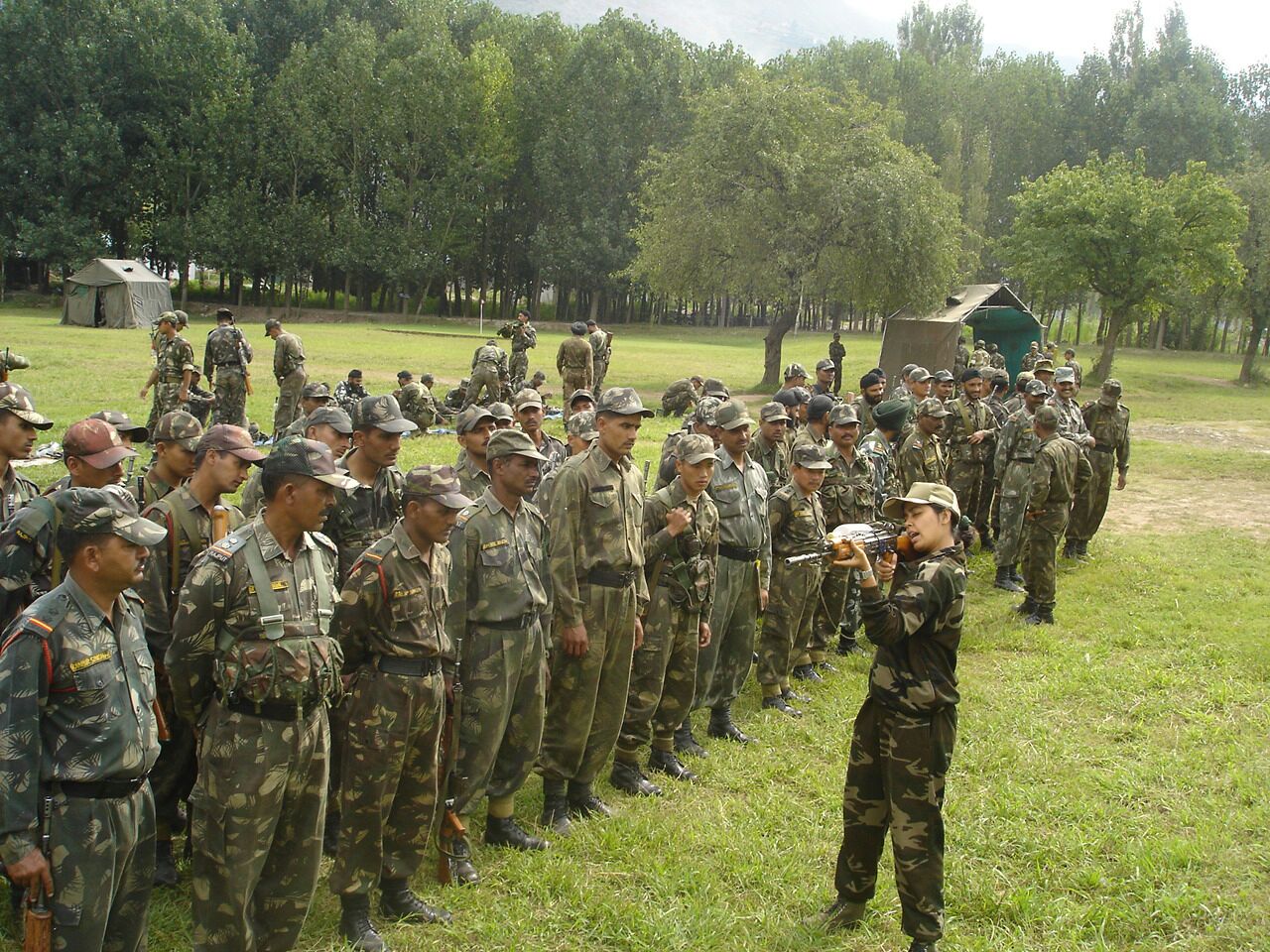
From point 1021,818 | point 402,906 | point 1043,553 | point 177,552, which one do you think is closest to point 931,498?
point 1021,818

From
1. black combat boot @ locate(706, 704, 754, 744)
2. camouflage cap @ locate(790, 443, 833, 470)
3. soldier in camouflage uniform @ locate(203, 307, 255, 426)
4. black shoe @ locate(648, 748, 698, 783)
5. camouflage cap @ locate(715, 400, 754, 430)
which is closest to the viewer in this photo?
black shoe @ locate(648, 748, 698, 783)

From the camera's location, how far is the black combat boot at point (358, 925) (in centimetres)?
433

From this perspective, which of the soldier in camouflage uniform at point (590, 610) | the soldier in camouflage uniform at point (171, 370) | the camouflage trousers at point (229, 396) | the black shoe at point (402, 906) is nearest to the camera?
the black shoe at point (402, 906)

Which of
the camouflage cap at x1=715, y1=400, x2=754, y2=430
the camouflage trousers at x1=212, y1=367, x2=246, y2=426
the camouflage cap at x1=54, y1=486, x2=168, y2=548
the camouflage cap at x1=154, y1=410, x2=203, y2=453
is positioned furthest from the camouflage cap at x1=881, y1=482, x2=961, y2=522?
the camouflage trousers at x1=212, y1=367, x2=246, y2=426

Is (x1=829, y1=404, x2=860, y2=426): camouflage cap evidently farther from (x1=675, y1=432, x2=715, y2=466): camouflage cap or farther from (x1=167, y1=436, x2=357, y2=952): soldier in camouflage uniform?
(x1=167, y1=436, x2=357, y2=952): soldier in camouflage uniform

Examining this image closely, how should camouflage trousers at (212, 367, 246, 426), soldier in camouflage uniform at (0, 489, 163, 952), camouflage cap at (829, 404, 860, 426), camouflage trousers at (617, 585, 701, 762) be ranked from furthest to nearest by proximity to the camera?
camouflage trousers at (212, 367, 246, 426) → camouflage cap at (829, 404, 860, 426) → camouflage trousers at (617, 585, 701, 762) → soldier in camouflage uniform at (0, 489, 163, 952)

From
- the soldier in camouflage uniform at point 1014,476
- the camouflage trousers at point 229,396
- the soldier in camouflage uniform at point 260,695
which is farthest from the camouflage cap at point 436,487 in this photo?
the camouflage trousers at point 229,396

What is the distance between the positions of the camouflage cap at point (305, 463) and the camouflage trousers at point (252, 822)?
0.92 m

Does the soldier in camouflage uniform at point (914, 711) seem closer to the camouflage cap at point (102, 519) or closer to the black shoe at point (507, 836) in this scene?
the black shoe at point (507, 836)

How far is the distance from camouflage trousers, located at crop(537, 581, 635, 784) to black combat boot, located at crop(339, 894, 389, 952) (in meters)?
1.43

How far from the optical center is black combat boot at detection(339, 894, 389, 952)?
4.33 meters

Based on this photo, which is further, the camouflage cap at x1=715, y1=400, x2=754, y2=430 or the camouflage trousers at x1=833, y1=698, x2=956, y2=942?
the camouflage cap at x1=715, y1=400, x2=754, y2=430

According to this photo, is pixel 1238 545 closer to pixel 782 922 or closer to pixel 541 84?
pixel 782 922

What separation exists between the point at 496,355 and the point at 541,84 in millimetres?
37863
